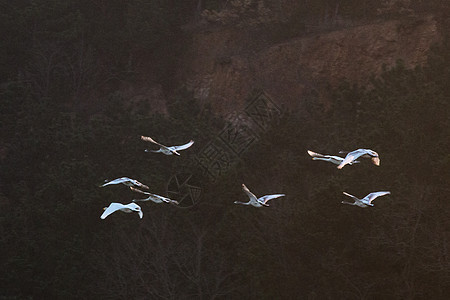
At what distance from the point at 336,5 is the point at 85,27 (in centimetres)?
1391

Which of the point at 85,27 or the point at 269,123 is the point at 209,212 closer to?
the point at 269,123

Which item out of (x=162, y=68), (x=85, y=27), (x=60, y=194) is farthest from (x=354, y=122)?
(x=85, y=27)

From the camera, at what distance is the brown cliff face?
33625mm

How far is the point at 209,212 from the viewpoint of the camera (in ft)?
99.6

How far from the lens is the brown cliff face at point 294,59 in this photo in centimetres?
3362

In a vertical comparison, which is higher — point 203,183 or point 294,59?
point 294,59

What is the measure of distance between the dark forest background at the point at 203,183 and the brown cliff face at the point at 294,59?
106 cm

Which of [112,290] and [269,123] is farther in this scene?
[269,123]

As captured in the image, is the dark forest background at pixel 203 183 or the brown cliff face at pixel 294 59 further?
the brown cliff face at pixel 294 59

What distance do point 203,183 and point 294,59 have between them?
8.71 metres

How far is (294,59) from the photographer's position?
3650 centimetres

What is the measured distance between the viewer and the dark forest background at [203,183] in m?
24.2

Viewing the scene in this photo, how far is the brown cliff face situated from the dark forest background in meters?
1.06

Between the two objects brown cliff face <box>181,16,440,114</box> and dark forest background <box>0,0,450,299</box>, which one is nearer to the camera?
dark forest background <box>0,0,450,299</box>
